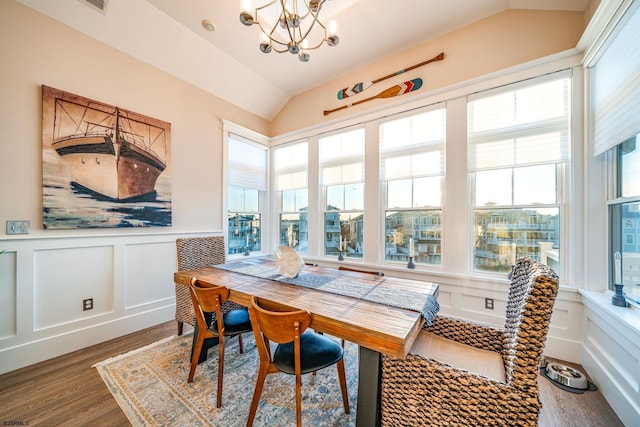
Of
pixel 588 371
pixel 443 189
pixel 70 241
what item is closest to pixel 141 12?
pixel 70 241

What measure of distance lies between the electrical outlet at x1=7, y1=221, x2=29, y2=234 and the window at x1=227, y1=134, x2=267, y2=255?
2056 mm

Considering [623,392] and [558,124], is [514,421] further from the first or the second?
[558,124]

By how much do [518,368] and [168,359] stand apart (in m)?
2.61

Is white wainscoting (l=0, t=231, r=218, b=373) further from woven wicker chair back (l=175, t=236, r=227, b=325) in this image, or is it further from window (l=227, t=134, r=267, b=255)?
window (l=227, t=134, r=267, b=255)

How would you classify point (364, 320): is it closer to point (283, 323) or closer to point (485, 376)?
point (283, 323)

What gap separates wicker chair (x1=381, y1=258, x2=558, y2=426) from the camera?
0.98 metres

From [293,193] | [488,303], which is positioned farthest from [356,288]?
[293,193]

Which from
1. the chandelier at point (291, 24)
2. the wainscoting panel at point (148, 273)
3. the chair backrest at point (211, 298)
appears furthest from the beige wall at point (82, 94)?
the chair backrest at point (211, 298)

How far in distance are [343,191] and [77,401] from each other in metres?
3.34

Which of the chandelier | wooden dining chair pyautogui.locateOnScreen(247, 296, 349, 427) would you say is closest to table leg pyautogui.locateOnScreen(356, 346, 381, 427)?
wooden dining chair pyautogui.locateOnScreen(247, 296, 349, 427)

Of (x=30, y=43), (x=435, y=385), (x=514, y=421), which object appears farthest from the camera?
(x=30, y=43)


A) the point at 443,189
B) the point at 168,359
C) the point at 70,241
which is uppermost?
the point at 443,189

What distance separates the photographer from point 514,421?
98cm

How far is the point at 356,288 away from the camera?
5.85 feet
